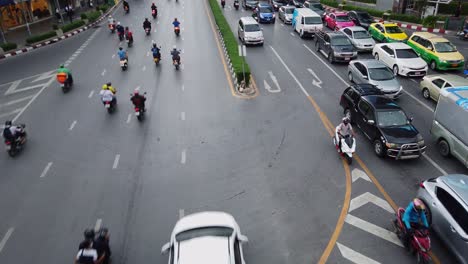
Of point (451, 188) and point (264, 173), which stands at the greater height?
point (451, 188)

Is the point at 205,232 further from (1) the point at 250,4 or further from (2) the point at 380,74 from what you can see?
(1) the point at 250,4

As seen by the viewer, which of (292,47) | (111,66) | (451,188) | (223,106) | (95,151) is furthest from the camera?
(292,47)

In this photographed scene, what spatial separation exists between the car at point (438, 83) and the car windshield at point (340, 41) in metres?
7.05

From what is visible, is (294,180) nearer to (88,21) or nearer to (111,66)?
(111,66)

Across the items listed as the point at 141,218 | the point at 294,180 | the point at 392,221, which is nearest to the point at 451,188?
the point at 392,221

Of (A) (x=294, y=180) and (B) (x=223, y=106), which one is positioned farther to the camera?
(B) (x=223, y=106)

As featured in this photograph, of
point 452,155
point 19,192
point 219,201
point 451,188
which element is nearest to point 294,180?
point 219,201

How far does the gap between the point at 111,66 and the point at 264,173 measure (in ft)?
56.5

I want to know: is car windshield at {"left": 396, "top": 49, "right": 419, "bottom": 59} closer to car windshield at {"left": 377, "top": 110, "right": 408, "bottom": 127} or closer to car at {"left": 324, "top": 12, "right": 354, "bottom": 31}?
car windshield at {"left": 377, "top": 110, "right": 408, "bottom": 127}

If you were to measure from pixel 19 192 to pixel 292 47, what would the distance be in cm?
2240

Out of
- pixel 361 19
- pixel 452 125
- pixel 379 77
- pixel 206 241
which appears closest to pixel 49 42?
pixel 379 77

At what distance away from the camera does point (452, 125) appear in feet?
46.3

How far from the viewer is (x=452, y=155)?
560 inches

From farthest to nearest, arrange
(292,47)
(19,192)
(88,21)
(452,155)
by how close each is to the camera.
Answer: (88,21), (292,47), (452,155), (19,192)
